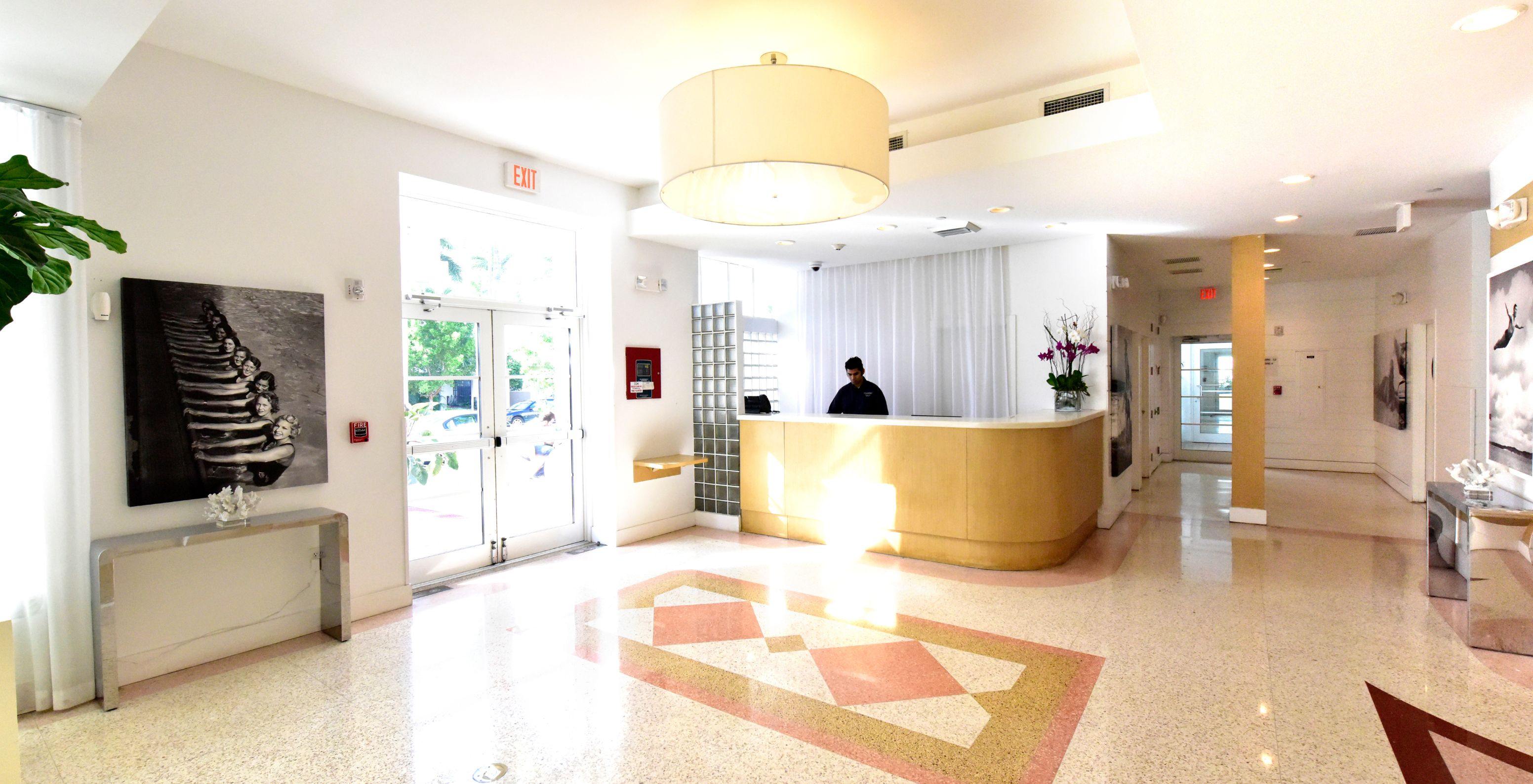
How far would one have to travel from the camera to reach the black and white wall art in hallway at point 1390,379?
814 centimetres

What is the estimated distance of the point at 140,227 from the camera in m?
3.54

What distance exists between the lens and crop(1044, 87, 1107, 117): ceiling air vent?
3.98m

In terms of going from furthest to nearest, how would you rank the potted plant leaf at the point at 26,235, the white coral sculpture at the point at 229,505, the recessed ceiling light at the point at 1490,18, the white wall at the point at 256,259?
the white coral sculpture at the point at 229,505 < the white wall at the point at 256,259 < the recessed ceiling light at the point at 1490,18 < the potted plant leaf at the point at 26,235

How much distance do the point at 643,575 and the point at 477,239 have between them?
2889 millimetres

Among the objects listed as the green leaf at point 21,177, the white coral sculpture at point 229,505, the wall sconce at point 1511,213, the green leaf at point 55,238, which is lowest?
the white coral sculpture at point 229,505

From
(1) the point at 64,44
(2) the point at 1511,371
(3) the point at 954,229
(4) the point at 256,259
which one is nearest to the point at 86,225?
(1) the point at 64,44

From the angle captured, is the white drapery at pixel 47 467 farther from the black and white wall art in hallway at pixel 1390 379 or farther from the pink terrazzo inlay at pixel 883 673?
the black and white wall art in hallway at pixel 1390 379

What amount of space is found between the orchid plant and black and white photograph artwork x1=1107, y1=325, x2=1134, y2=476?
248mm

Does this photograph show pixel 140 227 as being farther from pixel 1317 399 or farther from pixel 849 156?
pixel 1317 399

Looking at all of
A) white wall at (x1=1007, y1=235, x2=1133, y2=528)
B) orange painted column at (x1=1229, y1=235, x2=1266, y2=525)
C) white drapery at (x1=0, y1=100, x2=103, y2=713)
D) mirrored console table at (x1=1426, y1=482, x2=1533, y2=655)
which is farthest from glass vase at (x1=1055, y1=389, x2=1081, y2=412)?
white drapery at (x1=0, y1=100, x2=103, y2=713)

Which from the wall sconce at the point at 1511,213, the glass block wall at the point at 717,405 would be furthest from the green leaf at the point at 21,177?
the wall sconce at the point at 1511,213

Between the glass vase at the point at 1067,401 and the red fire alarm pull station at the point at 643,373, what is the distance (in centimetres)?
364

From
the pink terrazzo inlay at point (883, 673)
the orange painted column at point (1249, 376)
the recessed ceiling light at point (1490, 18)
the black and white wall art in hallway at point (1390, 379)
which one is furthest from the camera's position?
the black and white wall art in hallway at point (1390, 379)

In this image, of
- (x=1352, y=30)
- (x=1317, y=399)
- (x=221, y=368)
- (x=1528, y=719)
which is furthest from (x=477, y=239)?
(x=1317, y=399)
